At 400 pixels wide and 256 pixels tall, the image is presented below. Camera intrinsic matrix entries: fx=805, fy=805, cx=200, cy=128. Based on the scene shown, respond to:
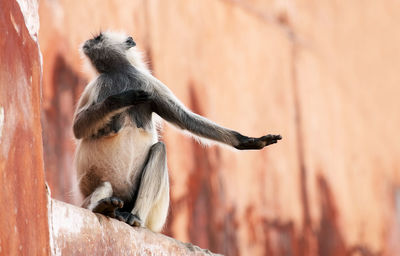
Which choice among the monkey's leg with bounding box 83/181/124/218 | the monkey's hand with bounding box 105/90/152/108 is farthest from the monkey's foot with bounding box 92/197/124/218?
the monkey's hand with bounding box 105/90/152/108

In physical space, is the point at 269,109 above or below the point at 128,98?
above


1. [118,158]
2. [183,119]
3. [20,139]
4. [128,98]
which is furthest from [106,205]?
[183,119]

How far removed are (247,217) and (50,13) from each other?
3331 mm

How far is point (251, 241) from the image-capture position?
28.5ft

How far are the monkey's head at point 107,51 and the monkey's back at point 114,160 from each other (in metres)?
0.51

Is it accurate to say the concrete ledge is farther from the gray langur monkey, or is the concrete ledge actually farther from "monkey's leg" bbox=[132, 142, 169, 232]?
"monkey's leg" bbox=[132, 142, 169, 232]

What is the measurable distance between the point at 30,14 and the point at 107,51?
1660mm

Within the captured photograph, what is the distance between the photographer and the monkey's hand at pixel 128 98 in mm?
4469

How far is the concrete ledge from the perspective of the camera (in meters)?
3.68

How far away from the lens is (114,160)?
4910 mm

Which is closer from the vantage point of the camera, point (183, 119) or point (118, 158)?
point (118, 158)

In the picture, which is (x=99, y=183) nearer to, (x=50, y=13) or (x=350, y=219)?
(x=50, y=13)

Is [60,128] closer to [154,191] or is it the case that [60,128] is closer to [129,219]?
[154,191]

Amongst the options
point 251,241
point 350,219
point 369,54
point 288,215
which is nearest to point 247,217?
point 251,241
